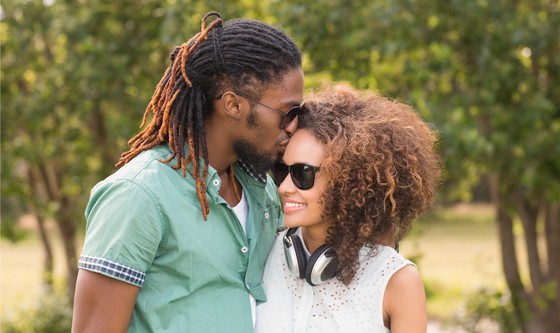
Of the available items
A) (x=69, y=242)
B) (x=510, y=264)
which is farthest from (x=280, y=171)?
(x=69, y=242)

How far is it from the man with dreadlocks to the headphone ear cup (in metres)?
0.20

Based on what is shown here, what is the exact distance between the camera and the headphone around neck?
2650 mm

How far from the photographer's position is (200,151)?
2.64 m

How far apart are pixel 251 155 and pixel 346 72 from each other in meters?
4.18

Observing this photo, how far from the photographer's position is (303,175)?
8.83 feet

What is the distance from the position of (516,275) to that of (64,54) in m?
5.23

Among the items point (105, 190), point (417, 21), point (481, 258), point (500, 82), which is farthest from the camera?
point (481, 258)

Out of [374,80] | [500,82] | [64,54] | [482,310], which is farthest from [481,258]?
[64,54]

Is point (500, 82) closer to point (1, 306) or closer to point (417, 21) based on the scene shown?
point (417, 21)

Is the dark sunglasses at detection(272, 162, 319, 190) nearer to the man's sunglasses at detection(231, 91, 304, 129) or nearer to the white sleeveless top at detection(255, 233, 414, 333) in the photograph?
the man's sunglasses at detection(231, 91, 304, 129)

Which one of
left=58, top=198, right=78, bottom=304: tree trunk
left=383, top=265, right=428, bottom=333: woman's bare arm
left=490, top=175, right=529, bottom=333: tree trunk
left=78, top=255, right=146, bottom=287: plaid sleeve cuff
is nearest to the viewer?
left=78, top=255, right=146, bottom=287: plaid sleeve cuff

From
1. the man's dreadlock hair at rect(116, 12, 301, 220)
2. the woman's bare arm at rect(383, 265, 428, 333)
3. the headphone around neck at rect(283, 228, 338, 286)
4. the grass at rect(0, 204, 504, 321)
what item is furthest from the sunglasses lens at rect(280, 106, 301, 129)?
the grass at rect(0, 204, 504, 321)

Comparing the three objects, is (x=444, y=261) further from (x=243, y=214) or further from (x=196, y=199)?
(x=196, y=199)

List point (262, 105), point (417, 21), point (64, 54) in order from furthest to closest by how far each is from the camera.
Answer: point (64, 54) → point (417, 21) → point (262, 105)
